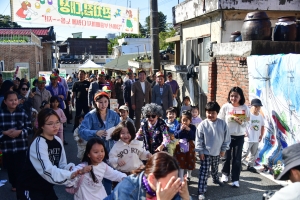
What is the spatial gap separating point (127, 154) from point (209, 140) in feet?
5.22

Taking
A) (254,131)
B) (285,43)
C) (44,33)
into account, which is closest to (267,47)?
(285,43)

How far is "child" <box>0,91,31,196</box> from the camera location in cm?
503

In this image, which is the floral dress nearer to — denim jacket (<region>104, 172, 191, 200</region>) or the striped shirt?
the striped shirt

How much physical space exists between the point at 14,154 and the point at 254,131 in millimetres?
4527

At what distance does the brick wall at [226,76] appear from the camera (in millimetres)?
7539

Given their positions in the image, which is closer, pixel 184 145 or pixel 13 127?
pixel 13 127

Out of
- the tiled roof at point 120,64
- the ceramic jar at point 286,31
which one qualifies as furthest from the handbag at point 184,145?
the tiled roof at point 120,64

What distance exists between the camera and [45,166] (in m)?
3.33

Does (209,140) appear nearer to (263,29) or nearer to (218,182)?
(218,182)

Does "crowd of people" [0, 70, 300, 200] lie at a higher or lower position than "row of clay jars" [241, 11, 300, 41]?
lower

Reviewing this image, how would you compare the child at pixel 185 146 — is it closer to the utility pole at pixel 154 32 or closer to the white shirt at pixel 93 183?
the white shirt at pixel 93 183

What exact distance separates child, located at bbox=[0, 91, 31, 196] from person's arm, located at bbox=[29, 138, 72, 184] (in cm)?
181

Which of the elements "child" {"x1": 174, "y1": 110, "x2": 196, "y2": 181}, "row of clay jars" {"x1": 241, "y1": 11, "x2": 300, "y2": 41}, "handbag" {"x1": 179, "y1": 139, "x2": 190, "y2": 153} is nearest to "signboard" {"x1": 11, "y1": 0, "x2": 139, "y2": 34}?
"row of clay jars" {"x1": 241, "y1": 11, "x2": 300, "y2": 41}

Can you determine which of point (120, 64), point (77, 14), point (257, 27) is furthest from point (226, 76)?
point (120, 64)
